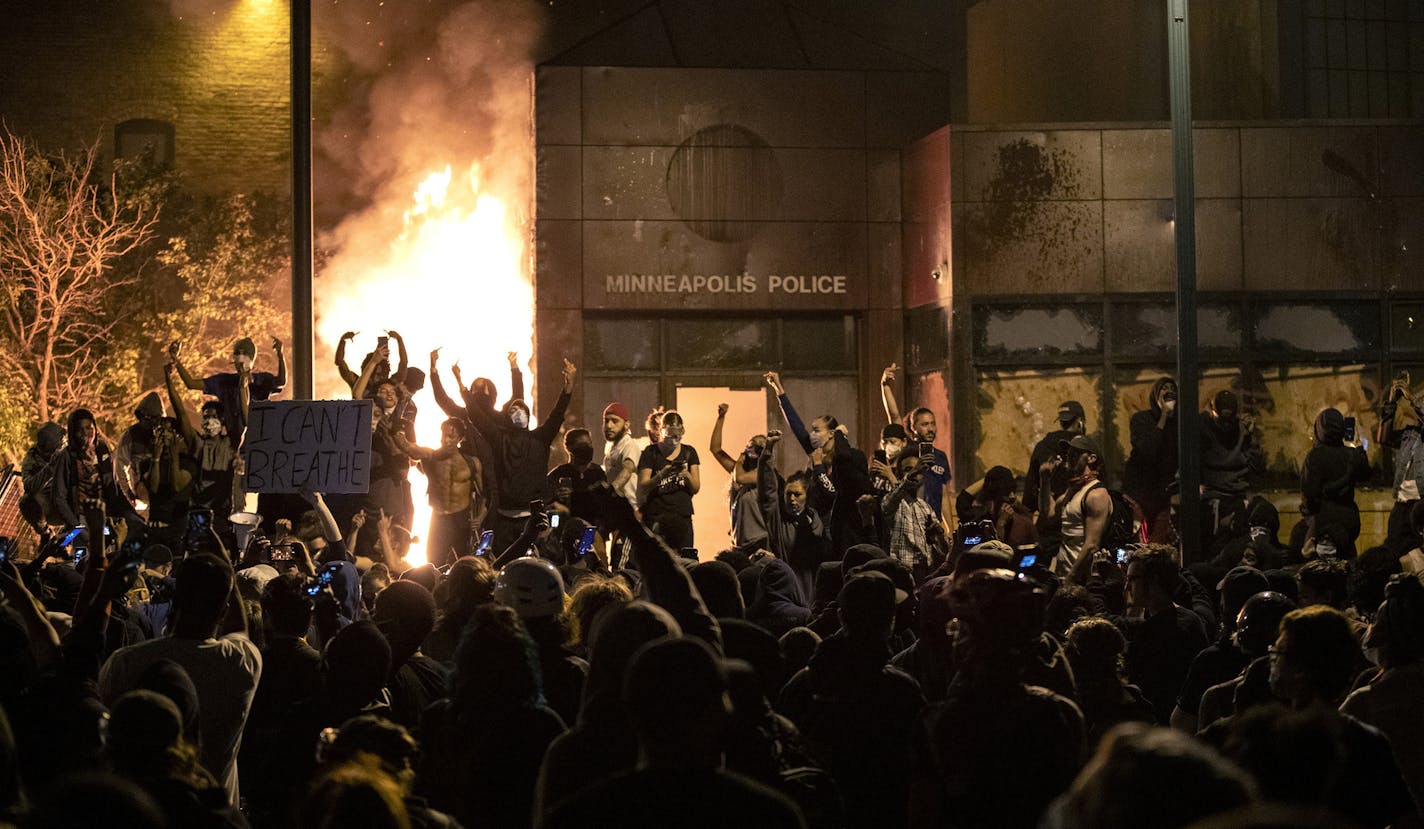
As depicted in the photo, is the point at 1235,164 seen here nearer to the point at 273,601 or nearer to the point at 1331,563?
the point at 1331,563

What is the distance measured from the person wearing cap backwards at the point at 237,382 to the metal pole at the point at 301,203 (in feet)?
7.33

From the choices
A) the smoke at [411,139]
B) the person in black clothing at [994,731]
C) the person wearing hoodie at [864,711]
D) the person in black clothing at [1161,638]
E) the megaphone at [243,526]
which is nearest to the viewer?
the person in black clothing at [994,731]

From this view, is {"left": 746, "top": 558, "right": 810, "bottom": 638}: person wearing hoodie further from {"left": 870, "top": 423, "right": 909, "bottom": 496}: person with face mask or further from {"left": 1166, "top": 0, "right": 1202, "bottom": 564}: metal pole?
{"left": 870, "top": 423, "right": 909, "bottom": 496}: person with face mask

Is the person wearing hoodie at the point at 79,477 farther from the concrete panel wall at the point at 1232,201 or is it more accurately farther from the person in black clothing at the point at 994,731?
the concrete panel wall at the point at 1232,201

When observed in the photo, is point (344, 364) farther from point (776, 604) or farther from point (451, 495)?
point (776, 604)

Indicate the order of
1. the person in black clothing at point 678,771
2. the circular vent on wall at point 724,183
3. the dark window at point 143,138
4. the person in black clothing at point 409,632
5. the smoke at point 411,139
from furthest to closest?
1. the dark window at point 143,138
2. the smoke at point 411,139
3. the circular vent on wall at point 724,183
4. the person in black clothing at point 409,632
5. the person in black clothing at point 678,771

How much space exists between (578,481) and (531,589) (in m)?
1.50

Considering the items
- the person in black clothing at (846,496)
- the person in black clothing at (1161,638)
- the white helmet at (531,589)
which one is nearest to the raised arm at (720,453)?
the person in black clothing at (846,496)

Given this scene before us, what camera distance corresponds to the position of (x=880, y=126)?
923 inches

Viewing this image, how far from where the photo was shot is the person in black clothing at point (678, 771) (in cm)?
319

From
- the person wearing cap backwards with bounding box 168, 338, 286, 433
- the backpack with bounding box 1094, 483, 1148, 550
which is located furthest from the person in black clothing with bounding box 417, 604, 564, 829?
the person wearing cap backwards with bounding box 168, 338, 286, 433

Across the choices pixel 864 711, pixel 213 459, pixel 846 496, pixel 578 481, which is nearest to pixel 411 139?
pixel 213 459

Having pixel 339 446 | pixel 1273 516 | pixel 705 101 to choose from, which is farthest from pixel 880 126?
pixel 339 446

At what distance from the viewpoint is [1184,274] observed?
13156mm
